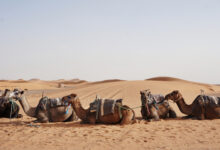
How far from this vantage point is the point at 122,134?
23.0ft

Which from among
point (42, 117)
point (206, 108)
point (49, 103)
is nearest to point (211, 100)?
point (206, 108)

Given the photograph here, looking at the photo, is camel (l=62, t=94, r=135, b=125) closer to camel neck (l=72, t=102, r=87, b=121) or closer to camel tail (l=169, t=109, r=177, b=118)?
camel neck (l=72, t=102, r=87, b=121)

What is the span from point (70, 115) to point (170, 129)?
402cm

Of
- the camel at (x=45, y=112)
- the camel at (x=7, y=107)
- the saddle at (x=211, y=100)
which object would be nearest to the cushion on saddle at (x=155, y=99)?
the saddle at (x=211, y=100)

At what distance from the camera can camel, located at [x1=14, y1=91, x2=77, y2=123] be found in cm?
874

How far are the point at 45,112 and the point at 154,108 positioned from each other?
14.2 feet

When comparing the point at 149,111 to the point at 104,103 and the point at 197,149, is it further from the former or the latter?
the point at 197,149

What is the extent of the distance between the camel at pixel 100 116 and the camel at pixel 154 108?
3.16 ft

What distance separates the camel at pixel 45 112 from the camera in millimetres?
8742

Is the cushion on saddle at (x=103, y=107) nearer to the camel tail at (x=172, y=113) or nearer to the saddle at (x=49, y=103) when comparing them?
the saddle at (x=49, y=103)

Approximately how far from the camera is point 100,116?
835 centimetres

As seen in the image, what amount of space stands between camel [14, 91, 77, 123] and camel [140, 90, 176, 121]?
3046 mm

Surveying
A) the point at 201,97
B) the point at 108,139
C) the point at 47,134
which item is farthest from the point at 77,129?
the point at 201,97

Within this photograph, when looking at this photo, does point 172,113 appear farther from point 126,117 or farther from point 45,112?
point 45,112
